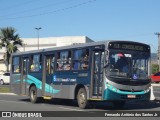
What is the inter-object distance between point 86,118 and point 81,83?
4184 millimetres

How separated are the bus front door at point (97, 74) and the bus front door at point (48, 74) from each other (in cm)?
390

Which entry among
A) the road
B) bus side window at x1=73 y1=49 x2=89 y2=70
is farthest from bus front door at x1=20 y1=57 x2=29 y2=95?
bus side window at x1=73 y1=49 x2=89 y2=70

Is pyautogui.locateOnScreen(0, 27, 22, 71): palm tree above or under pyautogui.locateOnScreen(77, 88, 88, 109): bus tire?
above

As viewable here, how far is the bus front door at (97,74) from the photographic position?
57.5ft

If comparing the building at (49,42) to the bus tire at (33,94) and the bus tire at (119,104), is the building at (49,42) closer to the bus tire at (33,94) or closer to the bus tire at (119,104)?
the bus tire at (33,94)

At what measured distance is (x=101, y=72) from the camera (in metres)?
17.5

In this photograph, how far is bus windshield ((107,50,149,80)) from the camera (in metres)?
17.3

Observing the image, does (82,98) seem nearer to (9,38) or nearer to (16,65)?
(16,65)

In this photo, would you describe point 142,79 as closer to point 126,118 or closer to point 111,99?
point 111,99

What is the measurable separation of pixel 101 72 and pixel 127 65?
1141mm

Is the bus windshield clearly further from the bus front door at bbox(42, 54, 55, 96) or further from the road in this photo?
the bus front door at bbox(42, 54, 55, 96)

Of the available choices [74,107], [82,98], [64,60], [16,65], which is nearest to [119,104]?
[82,98]

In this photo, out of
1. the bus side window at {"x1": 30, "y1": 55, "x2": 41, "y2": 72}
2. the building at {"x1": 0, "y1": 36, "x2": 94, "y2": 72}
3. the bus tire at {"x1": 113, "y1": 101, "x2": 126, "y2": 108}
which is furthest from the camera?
the building at {"x1": 0, "y1": 36, "x2": 94, "y2": 72}

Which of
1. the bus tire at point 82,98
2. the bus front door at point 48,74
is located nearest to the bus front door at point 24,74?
the bus front door at point 48,74
